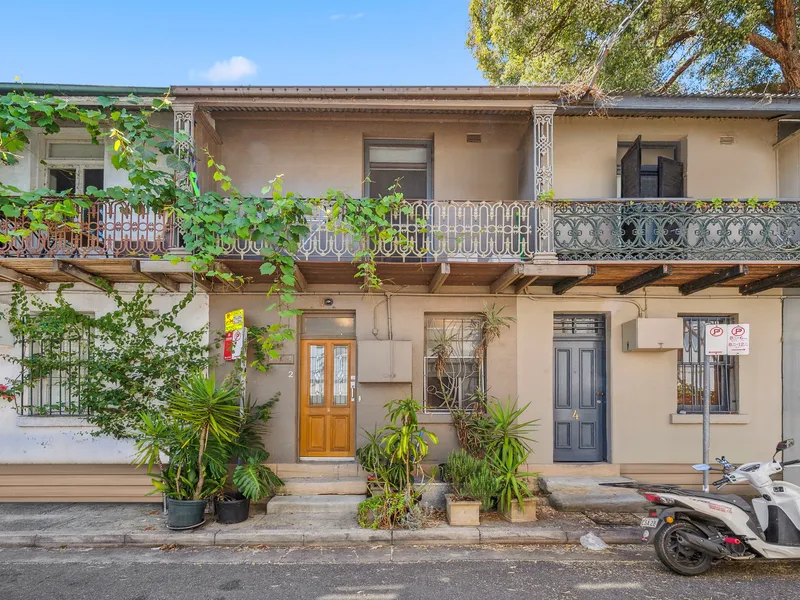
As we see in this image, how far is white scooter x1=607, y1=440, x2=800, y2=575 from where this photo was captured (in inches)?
199

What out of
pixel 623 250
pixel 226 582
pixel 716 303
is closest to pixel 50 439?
pixel 226 582

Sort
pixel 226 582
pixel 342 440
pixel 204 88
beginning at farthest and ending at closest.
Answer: pixel 342 440, pixel 204 88, pixel 226 582

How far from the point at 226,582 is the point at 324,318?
430cm

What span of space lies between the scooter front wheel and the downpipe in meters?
0.07

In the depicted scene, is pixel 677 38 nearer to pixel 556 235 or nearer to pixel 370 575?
pixel 556 235

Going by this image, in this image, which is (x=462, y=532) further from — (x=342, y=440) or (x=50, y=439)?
(x=50, y=439)

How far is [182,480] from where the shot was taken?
257 inches

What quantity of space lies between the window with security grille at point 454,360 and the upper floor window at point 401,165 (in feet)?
8.03

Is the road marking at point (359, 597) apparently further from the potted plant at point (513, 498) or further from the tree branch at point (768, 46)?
the tree branch at point (768, 46)

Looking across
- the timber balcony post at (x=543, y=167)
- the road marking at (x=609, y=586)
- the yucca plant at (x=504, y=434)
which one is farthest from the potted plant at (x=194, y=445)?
the timber balcony post at (x=543, y=167)

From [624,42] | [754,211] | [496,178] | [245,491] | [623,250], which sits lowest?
[245,491]

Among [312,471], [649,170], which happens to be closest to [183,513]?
[312,471]

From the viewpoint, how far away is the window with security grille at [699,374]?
8.33 metres

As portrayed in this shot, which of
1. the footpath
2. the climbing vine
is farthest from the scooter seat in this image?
the climbing vine
